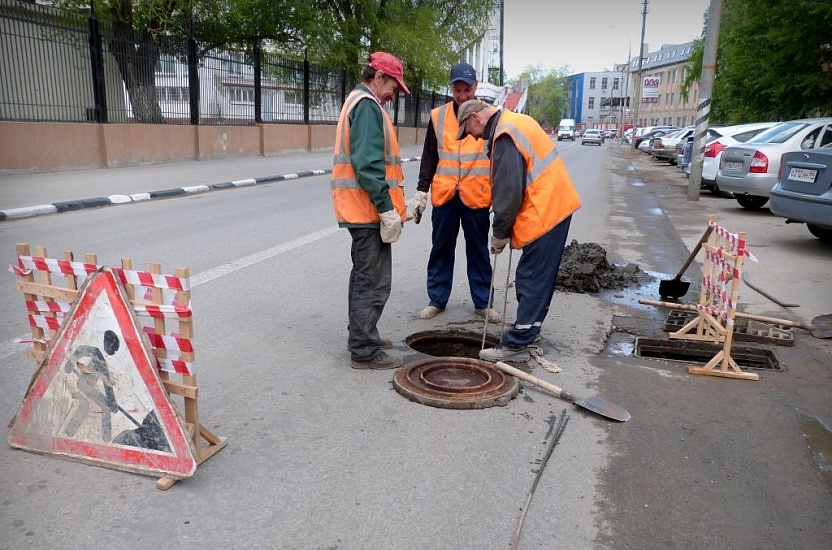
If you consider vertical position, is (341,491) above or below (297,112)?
→ below

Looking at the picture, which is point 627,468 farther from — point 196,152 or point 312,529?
point 196,152

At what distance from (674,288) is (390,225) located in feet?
11.0

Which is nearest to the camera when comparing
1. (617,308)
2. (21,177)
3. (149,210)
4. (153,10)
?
(617,308)

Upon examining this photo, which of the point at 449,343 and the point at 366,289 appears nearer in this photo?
the point at 366,289

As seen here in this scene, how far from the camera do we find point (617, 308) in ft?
19.4

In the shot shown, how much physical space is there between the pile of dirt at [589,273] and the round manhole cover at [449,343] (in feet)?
5.45

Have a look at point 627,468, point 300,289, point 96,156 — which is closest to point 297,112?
point 96,156

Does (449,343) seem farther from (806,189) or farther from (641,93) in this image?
(641,93)

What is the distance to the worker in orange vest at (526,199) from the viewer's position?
411cm

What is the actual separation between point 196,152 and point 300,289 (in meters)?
13.8

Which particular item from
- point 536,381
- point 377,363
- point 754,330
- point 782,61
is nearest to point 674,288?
point 754,330

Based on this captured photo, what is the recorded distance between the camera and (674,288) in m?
6.21

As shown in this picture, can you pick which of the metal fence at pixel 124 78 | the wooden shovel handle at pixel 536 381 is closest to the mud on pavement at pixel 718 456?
the wooden shovel handle at pixel 536 381

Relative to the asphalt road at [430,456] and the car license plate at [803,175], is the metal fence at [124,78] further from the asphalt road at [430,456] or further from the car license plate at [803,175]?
the car license plate at [803,175]
